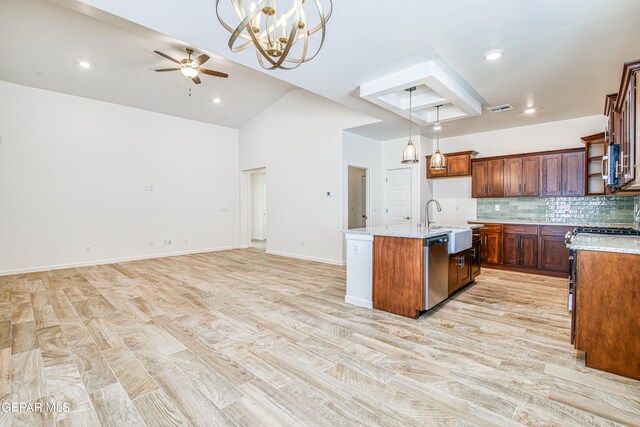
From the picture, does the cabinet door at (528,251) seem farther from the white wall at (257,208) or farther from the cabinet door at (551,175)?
the white wall at (257,208)

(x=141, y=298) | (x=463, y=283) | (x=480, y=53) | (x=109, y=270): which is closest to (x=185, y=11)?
(x=480, y=53)

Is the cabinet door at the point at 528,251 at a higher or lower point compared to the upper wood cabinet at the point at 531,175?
lower

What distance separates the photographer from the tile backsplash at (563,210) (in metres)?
4.89

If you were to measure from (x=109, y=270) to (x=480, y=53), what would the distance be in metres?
6.73

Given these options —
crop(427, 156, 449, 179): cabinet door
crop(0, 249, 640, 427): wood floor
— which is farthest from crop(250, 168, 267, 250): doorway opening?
crop(0, 249, 640, 427): wood floor

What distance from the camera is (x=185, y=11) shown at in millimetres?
2391

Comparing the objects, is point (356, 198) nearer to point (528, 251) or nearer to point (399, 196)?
point (399, 196)

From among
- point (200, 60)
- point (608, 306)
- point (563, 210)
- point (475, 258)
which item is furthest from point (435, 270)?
point (200, 60)

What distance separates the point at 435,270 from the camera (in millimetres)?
3348

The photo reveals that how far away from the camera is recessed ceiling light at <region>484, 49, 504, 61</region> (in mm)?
3031

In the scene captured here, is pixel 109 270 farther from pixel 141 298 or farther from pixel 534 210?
pixel 534 210

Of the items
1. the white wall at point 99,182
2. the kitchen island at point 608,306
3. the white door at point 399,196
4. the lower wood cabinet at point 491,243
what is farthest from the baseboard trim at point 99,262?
the kitchen island at point 608,306

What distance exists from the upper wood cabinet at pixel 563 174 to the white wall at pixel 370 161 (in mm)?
3061

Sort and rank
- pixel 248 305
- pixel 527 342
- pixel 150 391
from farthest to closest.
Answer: pixel 248 305
pixel 527 342
pixel 150 391
